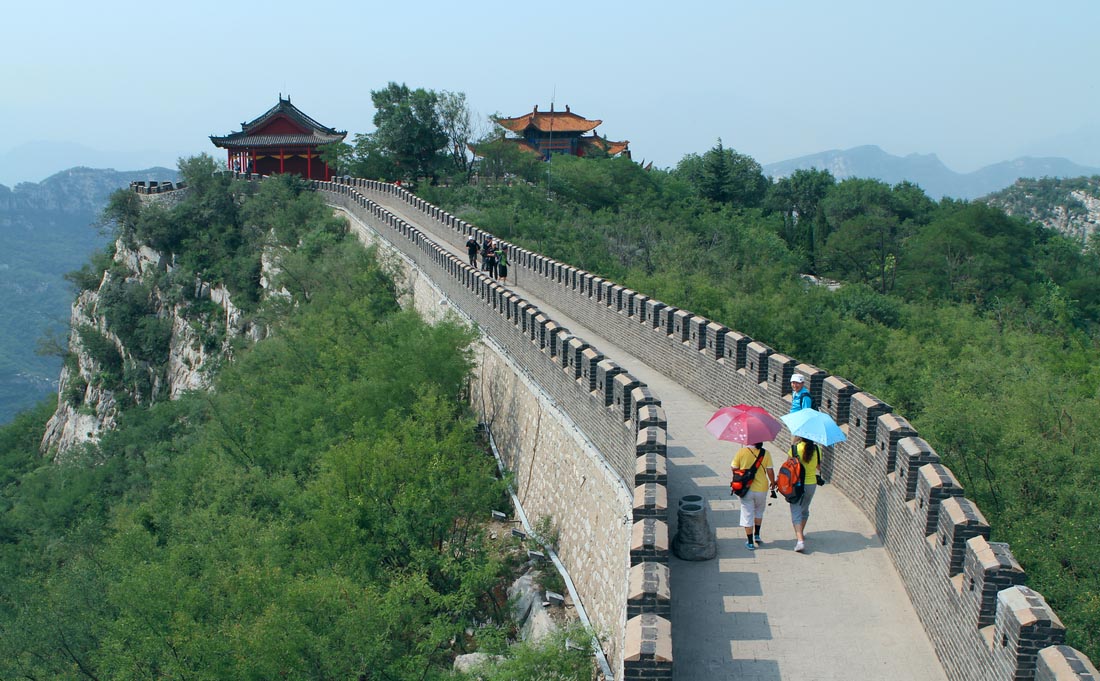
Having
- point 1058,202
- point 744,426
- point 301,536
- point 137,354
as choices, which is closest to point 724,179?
point 137,354

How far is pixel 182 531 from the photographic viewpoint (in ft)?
55.9

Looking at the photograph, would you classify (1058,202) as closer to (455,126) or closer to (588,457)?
(455,126)

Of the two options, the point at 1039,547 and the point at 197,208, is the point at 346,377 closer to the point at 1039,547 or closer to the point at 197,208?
the point at 1039,547

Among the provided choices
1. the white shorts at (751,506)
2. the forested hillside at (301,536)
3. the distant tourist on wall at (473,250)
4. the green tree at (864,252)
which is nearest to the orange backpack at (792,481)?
the white shorts at (751,506)

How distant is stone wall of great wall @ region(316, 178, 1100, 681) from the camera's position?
21.5 ft

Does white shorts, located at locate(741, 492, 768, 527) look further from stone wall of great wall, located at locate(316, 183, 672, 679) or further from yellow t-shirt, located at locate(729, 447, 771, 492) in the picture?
stone wall of great wall, located at locate(316, 183, 672, 679)

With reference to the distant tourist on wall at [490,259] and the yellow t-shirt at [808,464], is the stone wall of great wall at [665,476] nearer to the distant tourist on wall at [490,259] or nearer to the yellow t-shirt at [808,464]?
the yellow t-shirt at [808,464]

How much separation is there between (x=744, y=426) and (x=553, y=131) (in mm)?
53554

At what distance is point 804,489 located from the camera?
9195mm

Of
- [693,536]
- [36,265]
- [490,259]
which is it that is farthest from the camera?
[36,265]

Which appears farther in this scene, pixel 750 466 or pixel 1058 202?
pixel 1058 202

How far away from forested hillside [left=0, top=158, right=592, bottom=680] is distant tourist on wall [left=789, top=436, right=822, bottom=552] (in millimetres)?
2231

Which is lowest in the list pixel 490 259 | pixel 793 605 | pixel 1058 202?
pixel 793 605

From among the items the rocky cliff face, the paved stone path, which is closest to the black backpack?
the paved stone path
